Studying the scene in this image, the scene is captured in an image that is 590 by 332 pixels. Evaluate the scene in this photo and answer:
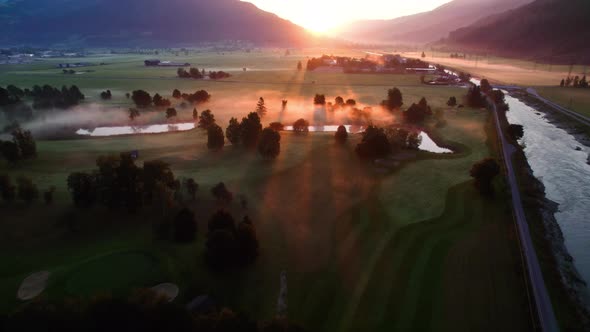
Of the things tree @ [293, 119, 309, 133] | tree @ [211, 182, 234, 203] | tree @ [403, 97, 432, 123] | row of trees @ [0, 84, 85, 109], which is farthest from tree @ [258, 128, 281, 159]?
row of trees @ [0, 84, 85, 109]

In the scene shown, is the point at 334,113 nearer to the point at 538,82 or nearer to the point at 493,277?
the point at 493,277

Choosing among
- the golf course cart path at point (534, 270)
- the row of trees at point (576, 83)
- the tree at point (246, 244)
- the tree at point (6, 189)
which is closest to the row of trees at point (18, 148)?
the tree at point (6, 189)

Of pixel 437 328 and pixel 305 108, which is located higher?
pixel 305 108

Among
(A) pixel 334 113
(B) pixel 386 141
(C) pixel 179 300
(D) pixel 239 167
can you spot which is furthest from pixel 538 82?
(C) pixel 179 300

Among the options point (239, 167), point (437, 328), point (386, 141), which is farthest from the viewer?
point (386, 141)

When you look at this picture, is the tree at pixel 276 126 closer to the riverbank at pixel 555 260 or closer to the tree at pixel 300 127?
the tree at pixel 300 127

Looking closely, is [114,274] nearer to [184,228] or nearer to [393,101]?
[184,228]

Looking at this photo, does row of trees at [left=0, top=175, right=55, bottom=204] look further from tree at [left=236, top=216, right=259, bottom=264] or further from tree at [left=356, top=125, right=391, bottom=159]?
tree at [left=356, top=125, right=391, bottom=159]
